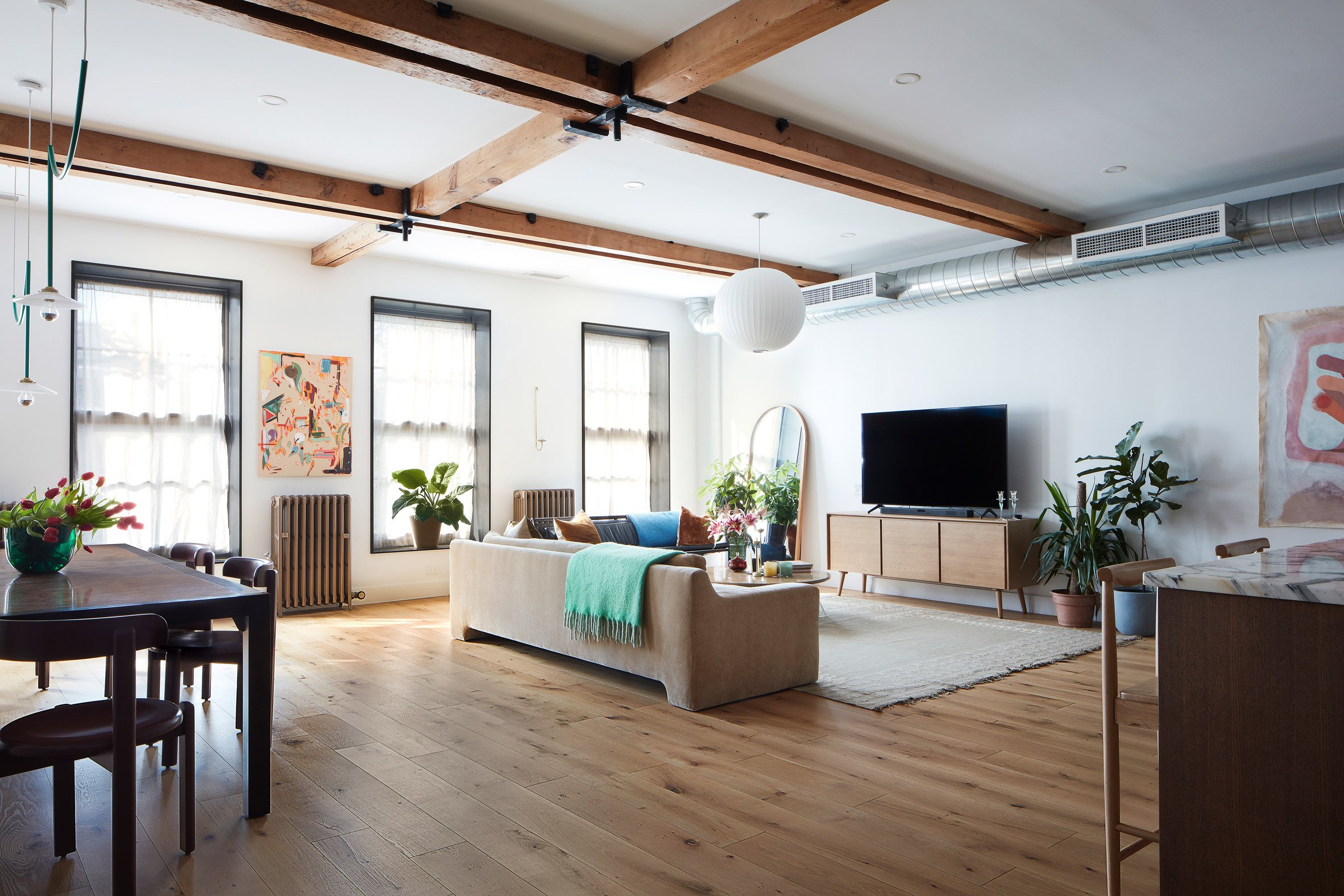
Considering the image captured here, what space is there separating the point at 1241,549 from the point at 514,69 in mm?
3128

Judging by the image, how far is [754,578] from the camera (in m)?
5.57

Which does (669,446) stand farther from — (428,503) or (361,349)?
(361,349)

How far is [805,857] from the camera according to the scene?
2.50 metres

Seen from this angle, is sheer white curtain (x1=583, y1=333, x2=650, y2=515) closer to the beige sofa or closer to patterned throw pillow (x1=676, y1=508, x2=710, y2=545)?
patterned throw pillow (x1=676, y1=508, x2=710, y2=545)

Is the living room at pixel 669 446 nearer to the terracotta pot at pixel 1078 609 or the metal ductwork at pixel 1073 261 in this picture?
the metal ductwork at pixel 1073 261

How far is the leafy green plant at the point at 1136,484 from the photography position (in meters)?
5.86

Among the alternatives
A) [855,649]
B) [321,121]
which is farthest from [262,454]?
[855,649]

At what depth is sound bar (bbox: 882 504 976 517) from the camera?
7094 mm

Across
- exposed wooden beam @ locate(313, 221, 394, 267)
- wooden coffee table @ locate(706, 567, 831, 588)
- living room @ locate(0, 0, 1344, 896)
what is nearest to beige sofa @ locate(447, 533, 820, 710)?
living room @ locate(0, 0, 1344, 896)

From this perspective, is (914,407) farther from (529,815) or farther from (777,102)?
(529,815)

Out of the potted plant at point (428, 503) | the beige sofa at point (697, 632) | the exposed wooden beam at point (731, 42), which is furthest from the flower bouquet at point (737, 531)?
the exposed wooden beam at point (731, 42)

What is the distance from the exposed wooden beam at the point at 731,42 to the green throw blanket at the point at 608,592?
2.12 meters

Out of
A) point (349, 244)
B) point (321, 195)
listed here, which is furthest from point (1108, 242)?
point (349, 244)

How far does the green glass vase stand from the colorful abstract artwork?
387cm
